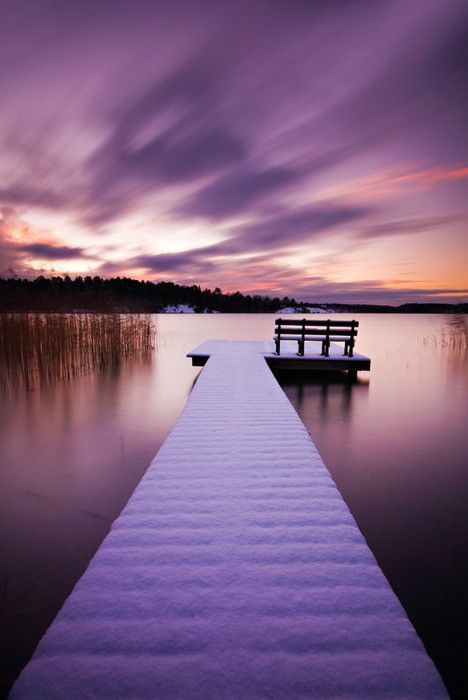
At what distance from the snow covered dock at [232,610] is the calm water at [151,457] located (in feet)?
3.53

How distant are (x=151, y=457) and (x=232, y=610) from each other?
14.2 ft

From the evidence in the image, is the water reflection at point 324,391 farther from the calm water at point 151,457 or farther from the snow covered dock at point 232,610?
the snow covered dock at point 232,610

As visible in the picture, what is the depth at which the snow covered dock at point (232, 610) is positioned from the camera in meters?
1.27

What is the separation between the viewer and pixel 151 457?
5680mm

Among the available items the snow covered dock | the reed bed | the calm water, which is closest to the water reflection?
the calm water

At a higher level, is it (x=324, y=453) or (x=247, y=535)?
(x=247, y=535)

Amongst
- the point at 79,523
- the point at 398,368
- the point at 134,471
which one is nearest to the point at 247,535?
the point at 79,523

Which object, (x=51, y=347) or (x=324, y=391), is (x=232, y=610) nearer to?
(x=324, y=391)

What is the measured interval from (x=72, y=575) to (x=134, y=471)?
2191 mm

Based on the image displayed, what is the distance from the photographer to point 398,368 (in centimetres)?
1402

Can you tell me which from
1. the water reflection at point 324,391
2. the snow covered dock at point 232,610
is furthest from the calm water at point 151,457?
the snow covered dock at point 232,610

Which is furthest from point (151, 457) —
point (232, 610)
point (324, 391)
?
point (324, 391)

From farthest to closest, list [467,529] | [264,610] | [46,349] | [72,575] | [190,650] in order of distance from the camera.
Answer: [46,349] < [467,529] < [72,575] < [264,610] < [190,650]

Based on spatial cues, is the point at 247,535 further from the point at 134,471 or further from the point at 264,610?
the point at 134,471
